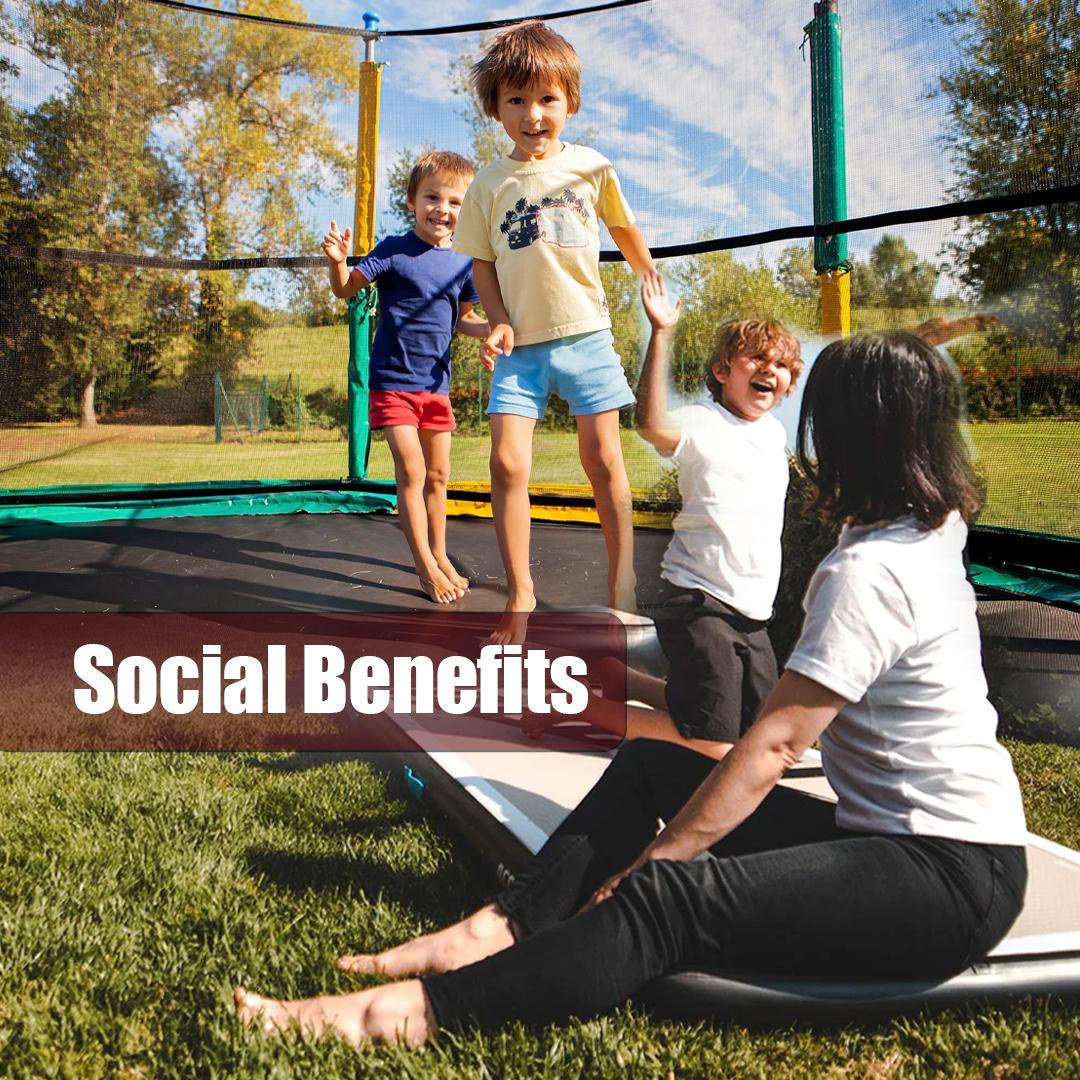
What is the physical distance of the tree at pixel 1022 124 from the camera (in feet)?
6.98

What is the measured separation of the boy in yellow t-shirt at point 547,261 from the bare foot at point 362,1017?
3.03 ft

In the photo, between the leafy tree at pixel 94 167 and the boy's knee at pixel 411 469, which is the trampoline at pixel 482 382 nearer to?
the leafy tree at pixel 94 167

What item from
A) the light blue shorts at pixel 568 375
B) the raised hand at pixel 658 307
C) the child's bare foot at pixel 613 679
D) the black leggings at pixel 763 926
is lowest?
the black leggings at pixel 763 926

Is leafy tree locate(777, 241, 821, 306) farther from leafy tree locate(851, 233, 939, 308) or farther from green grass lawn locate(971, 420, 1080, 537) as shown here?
green grass lawn locate(971, 420, 1080, 537)

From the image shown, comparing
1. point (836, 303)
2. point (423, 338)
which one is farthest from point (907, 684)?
point (423, 338)

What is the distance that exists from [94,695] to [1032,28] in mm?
2471

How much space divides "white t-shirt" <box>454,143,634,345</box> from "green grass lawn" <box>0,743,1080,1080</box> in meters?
0.84

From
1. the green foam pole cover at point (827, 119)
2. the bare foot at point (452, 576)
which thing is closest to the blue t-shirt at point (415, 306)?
the bare foot at point (452, 576)

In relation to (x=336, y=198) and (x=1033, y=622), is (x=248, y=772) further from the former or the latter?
(x=336, y=198)

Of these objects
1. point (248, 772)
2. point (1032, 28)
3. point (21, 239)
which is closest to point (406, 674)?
point (248, 772)

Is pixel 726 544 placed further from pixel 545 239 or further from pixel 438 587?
pixel 438 587

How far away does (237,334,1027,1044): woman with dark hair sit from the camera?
3.16ft

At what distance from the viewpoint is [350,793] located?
5.55 ft

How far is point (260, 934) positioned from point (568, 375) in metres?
1.01
